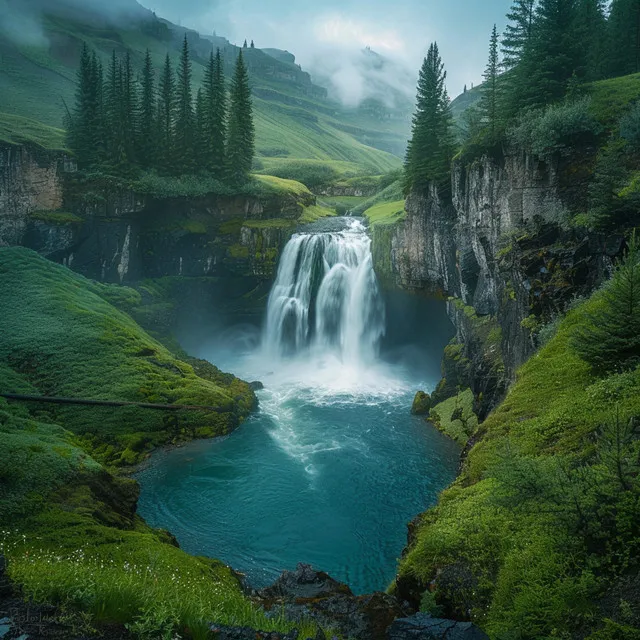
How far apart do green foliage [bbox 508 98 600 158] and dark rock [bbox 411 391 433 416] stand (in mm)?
16238

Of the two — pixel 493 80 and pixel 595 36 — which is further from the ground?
pixel 595 36

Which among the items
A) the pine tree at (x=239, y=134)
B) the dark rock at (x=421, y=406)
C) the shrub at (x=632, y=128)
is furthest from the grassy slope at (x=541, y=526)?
the pine tree at (x=239, y=134)

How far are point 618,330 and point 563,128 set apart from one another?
48.0 ft

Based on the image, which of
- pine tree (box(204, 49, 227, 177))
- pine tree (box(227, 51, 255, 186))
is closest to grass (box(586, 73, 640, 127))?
pine tree (box(227, 51, 255, 186))

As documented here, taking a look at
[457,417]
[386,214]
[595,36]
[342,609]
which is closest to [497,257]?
[457,417]

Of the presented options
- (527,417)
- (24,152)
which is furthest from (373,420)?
(24,152)

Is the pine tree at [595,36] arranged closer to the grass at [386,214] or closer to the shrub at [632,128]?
the shrub at [632,128]

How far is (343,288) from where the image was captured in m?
42.3

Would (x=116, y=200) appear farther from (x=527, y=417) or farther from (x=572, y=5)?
(x=527, y=417)

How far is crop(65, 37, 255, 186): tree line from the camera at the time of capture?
46875 mm

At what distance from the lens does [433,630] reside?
6191mm

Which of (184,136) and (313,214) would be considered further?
(313,214)

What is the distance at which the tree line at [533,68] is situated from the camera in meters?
26.2

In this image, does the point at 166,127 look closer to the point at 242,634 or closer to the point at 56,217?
the point at 56,217
